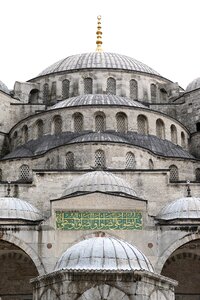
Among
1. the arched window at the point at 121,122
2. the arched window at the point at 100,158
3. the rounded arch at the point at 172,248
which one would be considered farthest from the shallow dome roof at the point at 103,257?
the arched window at the point at 121,122

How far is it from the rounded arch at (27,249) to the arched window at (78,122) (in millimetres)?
8148

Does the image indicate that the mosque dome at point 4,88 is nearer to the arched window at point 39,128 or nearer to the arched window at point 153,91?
the arched window at point 39,128

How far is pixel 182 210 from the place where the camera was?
69.6ft

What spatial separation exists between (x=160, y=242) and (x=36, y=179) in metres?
5.83

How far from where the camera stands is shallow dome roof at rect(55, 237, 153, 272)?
10.3 meters

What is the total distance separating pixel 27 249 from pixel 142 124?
9661 millimetres

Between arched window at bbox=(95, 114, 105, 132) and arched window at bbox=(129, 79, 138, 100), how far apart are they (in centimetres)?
602

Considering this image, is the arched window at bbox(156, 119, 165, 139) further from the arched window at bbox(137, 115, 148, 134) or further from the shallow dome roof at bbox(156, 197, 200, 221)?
the shallow dome roof at bbox(156, 197, 200, 221)

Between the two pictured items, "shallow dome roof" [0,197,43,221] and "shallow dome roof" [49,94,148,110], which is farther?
"shallow dome roof" [49,94,148,110]

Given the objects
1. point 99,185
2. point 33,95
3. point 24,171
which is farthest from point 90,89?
point 99,185

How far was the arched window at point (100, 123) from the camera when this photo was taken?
89.7 ft

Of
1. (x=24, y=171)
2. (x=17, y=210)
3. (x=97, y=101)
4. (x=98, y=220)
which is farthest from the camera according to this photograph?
(x=97, y=101)

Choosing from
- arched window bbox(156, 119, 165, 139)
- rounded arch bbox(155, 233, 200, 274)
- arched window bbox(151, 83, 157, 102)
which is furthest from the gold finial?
rounded arch bbox(155, 233, 200, 274)

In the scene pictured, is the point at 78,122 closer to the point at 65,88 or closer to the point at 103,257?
the point at 65,88
